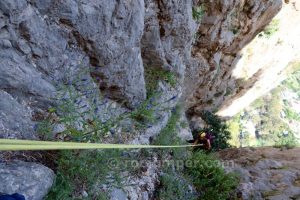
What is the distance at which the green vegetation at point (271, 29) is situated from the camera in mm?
12820

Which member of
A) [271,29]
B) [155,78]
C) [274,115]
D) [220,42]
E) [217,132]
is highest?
[274,115]

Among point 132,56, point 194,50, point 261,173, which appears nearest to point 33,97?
point 132,56

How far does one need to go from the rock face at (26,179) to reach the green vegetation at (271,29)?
39.3ft

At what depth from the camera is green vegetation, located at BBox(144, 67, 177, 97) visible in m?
6.28

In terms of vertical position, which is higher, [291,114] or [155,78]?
[291,114]

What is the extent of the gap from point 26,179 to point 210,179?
3852mm

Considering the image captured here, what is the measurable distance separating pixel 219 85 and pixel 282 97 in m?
36.9

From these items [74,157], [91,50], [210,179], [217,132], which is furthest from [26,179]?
[217,132]

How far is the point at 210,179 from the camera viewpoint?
5836 millimetres

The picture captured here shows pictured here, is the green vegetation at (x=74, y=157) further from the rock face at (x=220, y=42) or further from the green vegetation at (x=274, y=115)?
the green vegetation at (x=274, y=115)

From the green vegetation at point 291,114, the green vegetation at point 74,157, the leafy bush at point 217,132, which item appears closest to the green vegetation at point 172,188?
the green vegetation at point 74,157

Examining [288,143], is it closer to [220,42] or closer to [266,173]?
[220,42]

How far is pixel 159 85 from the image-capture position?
657cm

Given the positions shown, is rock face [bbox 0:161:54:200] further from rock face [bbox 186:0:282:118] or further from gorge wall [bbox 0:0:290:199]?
rock face [bbox 186:0:282:118]
